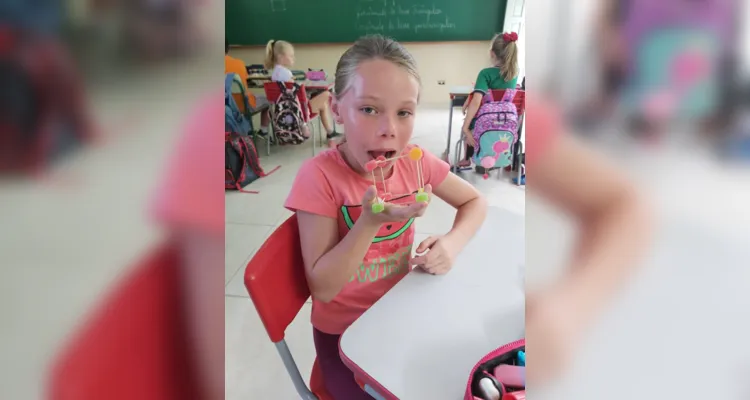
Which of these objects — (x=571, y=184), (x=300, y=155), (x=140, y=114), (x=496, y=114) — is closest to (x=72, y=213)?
(x=140, y=114)

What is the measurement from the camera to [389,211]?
0.67 metres

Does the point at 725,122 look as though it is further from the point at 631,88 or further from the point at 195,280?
the point at 195,280

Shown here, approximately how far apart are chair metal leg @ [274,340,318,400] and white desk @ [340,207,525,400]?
0.21 metres

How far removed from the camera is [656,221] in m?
0.14

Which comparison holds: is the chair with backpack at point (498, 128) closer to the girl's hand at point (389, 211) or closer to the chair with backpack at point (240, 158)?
the chair with backpack at point (240, 158)

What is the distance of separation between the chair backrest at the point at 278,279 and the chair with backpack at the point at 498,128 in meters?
2.16

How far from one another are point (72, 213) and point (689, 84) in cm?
17

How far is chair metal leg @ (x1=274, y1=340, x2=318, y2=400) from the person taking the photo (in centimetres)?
81

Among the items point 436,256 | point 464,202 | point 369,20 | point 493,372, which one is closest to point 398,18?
point 369,20

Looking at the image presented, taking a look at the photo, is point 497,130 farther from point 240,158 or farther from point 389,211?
point 389,211

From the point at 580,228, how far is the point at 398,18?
6.06 metres

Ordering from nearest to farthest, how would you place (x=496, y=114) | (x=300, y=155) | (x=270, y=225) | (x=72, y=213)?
(x=72, y=213) → (x=270, y=225) → (x=496, y=114) → (x=300, y=155)

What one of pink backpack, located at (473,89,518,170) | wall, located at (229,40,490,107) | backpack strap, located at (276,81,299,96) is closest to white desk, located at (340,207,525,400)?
pink backpack, located at (473,89,518,170)

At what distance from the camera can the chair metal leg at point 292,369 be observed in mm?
812
